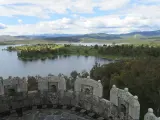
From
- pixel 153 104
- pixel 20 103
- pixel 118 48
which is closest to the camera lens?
pixel 20 103

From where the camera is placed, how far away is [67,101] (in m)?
22.1

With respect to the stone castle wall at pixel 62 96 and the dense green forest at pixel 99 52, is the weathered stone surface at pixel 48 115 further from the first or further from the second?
the dense green forest at pixel 99 52

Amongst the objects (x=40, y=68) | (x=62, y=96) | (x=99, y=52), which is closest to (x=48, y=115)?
(x=62, y=96)

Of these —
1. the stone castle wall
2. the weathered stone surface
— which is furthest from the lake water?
the weathered stone surface

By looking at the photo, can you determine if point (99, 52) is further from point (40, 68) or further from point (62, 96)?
point (62, 96)

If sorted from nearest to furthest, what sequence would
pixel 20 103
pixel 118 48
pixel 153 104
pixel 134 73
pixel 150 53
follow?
pixel 20 103, pixel 153 104, pixel 134 73, pixel 150 53, pixel 118 48

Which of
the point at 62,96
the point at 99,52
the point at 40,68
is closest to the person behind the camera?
the point at 62,96

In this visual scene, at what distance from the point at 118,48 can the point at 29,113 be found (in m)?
101

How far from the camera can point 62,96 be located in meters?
22.2

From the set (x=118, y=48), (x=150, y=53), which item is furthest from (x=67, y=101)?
(x=118, y=48)

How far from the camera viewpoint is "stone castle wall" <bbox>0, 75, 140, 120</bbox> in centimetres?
1917

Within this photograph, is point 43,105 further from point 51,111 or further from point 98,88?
point 98,88

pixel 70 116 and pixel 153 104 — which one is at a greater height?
pixel 70 116

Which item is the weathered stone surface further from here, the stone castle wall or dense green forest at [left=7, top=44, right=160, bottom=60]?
dense green forest at [left=7, top=44, right=160, bottom=60]
